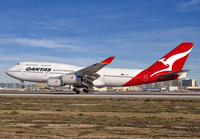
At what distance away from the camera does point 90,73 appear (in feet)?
132

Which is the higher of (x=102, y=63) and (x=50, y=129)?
(x=102, y=63)

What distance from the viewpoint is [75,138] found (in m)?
8.91

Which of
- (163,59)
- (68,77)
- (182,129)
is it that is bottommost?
(182,129)

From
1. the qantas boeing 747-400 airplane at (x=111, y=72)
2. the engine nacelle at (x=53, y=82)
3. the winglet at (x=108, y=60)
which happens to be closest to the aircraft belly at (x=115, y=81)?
the qantas boeing 747-400 airplane at (x=111, y=72)

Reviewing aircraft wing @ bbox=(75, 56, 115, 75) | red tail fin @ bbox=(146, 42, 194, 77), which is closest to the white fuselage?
aircraft wing @ bbox=(75, 56, 115, 75)

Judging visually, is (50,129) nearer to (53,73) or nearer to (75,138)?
(75,138)

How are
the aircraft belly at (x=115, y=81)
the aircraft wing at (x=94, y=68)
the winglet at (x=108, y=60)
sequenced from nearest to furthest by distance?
the winglet at (x=108, y=60), the aircraft wing at (x=94, y=68), the aircraft belly at (x=115, y=81)

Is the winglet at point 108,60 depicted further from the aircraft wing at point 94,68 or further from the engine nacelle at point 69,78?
the engine nacelle at point 69,78

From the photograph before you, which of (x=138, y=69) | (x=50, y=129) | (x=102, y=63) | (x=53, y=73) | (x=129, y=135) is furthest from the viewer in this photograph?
(x=138, y=69)

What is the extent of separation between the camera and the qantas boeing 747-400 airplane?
4153cm

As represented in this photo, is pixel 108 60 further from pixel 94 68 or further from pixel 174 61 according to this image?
pixel 174 61

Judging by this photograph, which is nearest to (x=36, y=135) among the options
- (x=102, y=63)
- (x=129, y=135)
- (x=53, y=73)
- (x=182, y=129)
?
(x=129, y=135)

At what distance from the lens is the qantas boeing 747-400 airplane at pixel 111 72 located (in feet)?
136

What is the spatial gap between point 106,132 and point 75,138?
1.61 m
